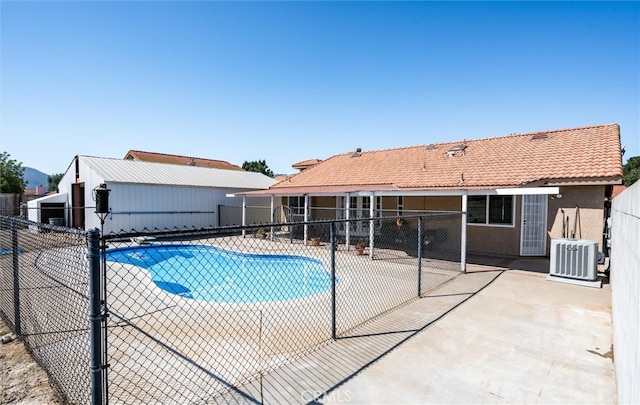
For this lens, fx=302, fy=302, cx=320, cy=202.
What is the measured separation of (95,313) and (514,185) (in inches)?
442

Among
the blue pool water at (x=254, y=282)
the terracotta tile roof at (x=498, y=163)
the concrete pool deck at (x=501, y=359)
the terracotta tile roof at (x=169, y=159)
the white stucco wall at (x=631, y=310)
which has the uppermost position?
the terracotta tile roof at (x=169, y=159)

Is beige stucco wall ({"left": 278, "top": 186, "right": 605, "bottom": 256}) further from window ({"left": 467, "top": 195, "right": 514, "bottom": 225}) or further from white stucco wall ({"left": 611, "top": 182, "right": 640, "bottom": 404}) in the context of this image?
white stucco wall ({"left": 611, "top": 182, "right": 640, "bottom": 404})

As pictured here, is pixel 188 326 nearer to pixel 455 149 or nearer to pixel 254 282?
pixel 254 282

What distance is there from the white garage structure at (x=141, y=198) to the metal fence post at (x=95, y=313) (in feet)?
51.5

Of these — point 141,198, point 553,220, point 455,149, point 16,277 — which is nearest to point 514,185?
point 553,220

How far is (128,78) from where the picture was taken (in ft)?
36.4

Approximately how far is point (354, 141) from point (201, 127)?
10636 mm

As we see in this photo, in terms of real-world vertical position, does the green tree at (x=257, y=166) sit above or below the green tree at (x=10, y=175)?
above

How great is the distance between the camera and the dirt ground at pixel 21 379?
2866mm

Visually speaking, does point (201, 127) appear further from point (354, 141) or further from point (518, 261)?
point (518, 261)

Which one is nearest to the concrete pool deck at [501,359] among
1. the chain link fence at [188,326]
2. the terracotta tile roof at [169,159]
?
the chain link fence at [188,326]

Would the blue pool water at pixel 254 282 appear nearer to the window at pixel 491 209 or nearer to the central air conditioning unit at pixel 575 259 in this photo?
the central air conditioning unit at pixel 575 259

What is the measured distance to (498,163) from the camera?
12.2 metres

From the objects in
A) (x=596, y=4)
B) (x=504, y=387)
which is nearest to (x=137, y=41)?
(x=504, y=387)
